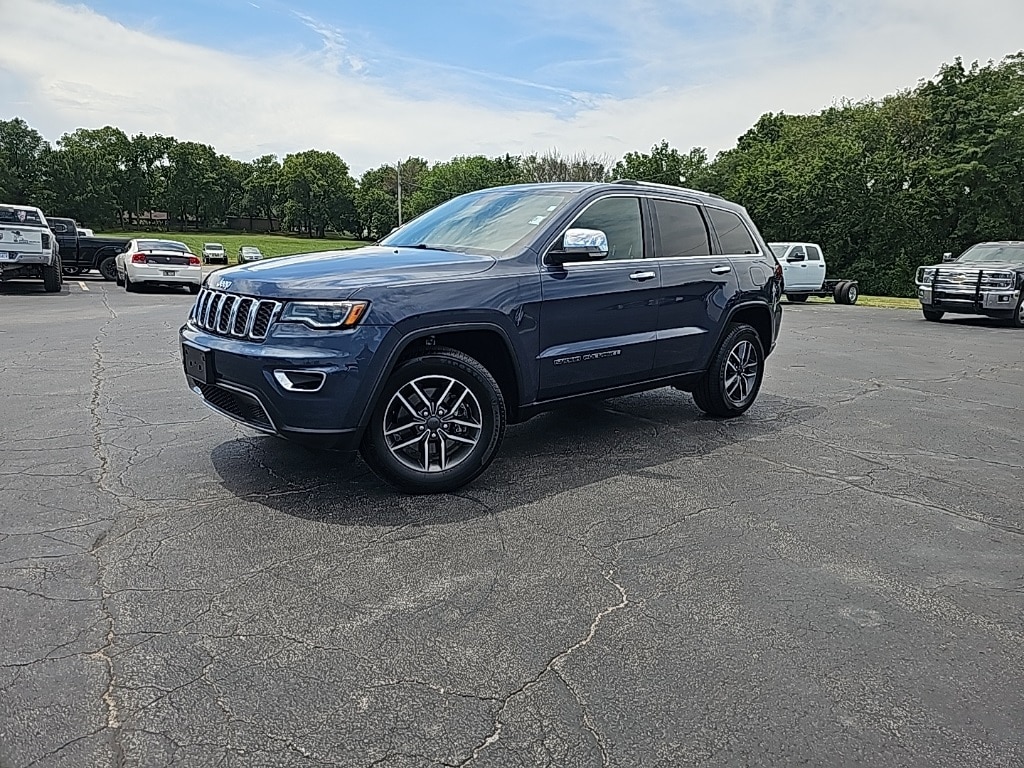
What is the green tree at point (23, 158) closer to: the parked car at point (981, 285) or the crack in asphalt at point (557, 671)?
the parked car at point (981, 285)

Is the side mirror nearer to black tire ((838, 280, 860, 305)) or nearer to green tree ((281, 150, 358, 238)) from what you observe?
black tire ((838, 280, 860, 305))

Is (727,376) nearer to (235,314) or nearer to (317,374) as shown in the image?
(317,374)

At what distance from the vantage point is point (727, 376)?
6.59m

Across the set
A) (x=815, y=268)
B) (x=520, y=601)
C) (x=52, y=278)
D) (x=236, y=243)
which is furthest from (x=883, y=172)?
(x=236, y=243)

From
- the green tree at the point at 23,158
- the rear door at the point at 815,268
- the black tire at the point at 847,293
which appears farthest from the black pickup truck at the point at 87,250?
the green tree at the point at 23,158

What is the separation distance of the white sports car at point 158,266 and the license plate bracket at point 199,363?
16699 millimetres

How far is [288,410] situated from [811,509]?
2948 mm

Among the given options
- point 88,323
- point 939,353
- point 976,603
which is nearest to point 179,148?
point 88,323

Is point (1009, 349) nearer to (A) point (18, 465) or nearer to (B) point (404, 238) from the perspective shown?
(B) point (404, 238)

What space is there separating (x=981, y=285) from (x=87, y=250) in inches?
916

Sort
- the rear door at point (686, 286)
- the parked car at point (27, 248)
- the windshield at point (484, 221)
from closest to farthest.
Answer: the windshield at point (484, 221) < the rear door at point (686, 286) < the parked car at point (27, 248)

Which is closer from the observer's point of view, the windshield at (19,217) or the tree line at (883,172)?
the windshield at (19,217)

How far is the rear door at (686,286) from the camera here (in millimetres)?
5816

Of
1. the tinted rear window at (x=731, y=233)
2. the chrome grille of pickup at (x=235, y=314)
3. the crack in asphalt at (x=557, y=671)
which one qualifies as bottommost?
the crack in asphalt at (x=557, y=671)
